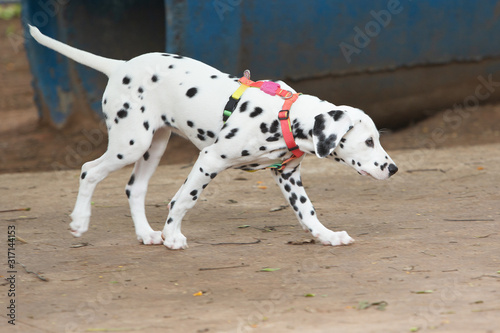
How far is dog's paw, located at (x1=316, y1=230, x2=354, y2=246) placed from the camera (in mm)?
4922

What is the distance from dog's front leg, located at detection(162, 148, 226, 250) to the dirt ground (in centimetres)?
10

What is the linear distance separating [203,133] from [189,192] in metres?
→ 0.40

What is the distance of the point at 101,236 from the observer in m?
5.45

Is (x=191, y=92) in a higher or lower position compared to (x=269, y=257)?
higher

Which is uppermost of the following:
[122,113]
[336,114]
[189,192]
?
[336,114]

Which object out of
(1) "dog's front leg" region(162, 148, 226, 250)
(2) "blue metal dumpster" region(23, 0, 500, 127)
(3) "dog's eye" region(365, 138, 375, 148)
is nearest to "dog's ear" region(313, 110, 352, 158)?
(3) "dog's eye" region(365, 138, 375, 148)

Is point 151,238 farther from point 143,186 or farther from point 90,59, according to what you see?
point 90,59

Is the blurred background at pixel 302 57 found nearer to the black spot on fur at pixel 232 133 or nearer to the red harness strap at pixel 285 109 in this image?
the red harness strap at pixel 285 109

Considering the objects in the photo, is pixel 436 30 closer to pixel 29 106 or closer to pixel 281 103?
pixel 281 103

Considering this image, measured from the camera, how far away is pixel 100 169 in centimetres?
510

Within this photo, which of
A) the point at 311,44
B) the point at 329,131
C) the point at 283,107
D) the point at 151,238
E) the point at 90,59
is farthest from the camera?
the point at 311,44

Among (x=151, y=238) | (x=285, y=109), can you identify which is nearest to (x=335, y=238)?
(x=285, y=109)

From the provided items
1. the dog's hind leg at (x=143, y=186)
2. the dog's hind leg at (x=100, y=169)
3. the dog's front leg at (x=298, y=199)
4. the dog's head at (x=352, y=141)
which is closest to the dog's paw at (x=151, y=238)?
the dog's hind leg at (x=143, y=186)

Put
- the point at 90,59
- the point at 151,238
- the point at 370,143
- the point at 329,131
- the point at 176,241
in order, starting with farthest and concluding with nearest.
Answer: the point at 90,59, the point at 151,238, the point at 176,241, the point at 370,143, the point at 329,131
